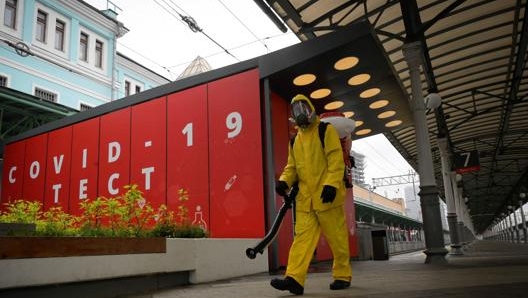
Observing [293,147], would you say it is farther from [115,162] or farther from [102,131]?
[102,131]

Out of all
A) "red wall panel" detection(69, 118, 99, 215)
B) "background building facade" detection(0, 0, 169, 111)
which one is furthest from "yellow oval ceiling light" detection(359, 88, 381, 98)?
"background building facade" detection(0, 0, 169, 111)

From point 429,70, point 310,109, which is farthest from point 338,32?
point 429,70

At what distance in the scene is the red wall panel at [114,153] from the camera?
1070 cm

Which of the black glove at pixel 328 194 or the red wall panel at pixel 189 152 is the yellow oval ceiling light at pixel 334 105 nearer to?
the red wall panel at pixel 189 152

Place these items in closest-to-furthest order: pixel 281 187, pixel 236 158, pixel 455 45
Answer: pixel 281 187, pixel 236 158, pixel 455 45

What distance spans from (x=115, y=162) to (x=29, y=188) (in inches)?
174

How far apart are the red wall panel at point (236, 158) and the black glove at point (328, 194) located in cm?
405

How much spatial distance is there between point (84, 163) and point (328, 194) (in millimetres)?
9593

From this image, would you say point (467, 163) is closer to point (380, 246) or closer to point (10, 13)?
point (380, 246)

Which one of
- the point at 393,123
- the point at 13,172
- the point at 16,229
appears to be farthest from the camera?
the point at 13,172

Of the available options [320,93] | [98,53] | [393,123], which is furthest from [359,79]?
[98,53]

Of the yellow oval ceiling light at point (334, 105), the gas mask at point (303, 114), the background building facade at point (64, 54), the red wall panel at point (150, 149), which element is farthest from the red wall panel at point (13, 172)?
the gas mask at point (303, 114)

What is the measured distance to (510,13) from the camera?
36.2 ft

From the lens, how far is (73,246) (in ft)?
13.5
